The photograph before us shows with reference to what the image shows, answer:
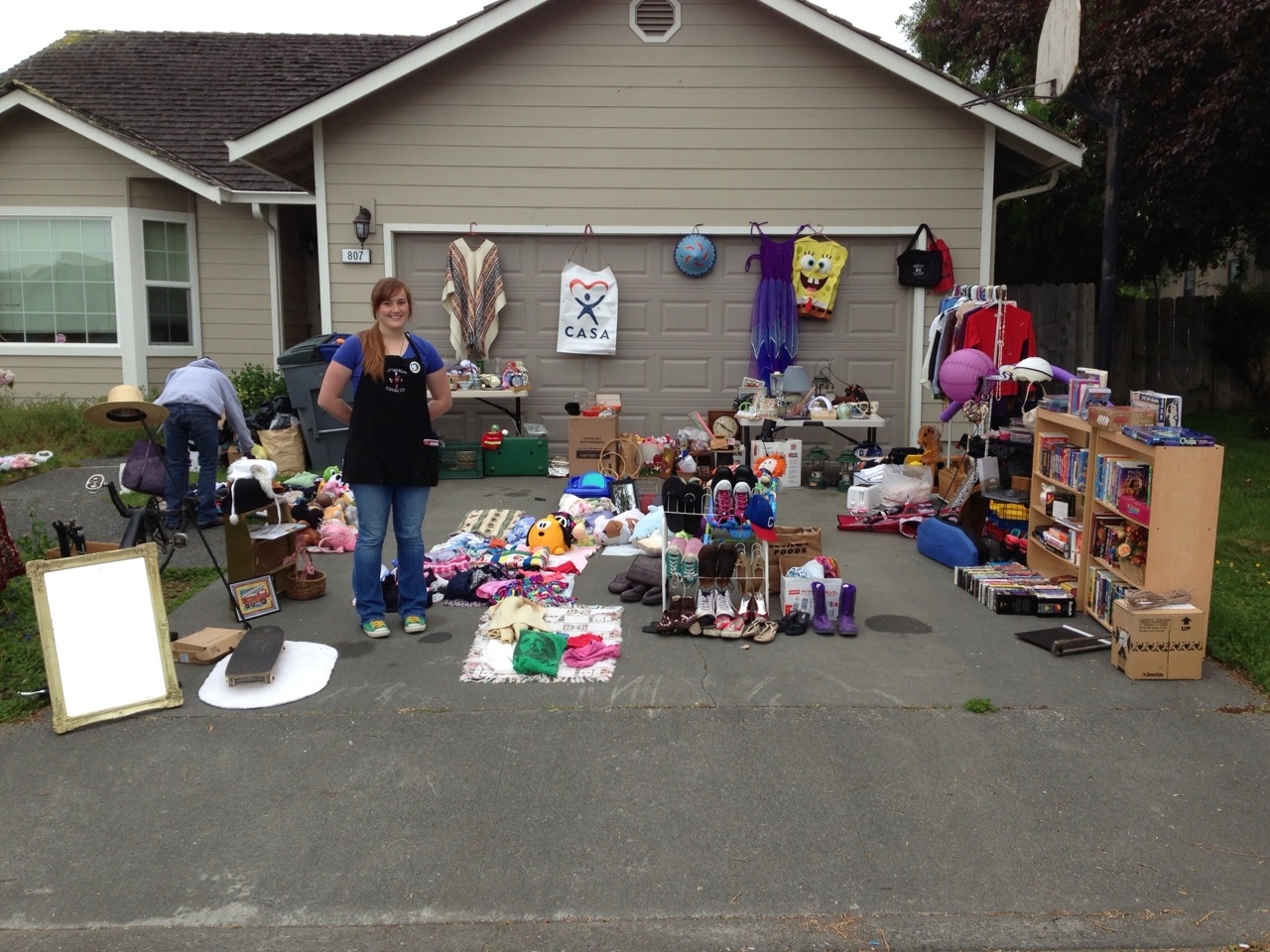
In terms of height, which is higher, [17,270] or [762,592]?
[17,270]

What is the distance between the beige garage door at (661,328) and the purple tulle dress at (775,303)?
0.60ft

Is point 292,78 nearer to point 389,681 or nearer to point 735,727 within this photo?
point 389,681

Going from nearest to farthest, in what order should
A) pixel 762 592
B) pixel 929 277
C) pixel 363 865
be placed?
pixel 363 865 < pixel 762 592 < pixel 929 277

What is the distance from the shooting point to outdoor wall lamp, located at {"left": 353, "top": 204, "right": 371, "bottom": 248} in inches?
427

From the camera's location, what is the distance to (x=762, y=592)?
20.1 feet

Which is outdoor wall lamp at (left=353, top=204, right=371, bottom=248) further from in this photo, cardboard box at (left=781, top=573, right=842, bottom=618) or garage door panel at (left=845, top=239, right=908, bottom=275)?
cardboard box at (left=781, top=573, right=842, bottom=618)

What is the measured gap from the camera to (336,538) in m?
7.86

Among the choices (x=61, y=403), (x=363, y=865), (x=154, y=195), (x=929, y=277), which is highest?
(x=154, y=195)

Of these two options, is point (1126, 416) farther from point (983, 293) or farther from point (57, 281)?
point (57, 281)

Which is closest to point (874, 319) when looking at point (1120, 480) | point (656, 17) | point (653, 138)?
point (653, 138)

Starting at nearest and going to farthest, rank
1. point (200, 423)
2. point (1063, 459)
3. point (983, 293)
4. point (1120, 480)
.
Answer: point (1120, 480)
point (1063, 459)
point (200, 423)
point (983, 293)

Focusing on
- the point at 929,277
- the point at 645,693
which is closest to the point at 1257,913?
the point at 645,693

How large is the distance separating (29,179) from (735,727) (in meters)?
11.9

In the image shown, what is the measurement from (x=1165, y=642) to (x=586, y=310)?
7161mm
